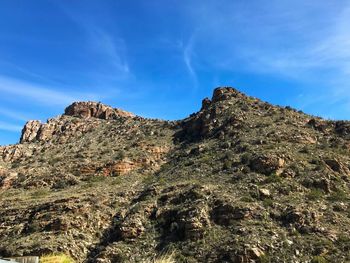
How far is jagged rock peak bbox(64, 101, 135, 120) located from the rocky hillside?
18.2 metres

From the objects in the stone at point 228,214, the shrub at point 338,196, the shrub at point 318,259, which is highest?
the shrub at point 338,196

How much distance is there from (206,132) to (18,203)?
75.7 ft

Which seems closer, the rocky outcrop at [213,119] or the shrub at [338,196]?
the shrub at [338,196]

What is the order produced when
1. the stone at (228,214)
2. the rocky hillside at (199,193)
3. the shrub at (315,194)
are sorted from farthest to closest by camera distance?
the shrub at (315,194) < the stone at (228,214) < the rocky hillside at (199,193)

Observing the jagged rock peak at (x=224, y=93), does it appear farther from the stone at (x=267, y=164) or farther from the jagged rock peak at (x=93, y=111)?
the stone at (x=267, y=164)

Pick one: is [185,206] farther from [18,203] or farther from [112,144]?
[112,144]

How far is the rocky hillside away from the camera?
93.9 ft

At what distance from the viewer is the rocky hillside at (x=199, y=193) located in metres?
28.6

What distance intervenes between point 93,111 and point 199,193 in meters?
48.4

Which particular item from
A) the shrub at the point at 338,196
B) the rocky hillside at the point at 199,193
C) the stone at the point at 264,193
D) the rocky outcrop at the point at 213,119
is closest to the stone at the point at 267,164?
the rocky hillside at the point at 199,193

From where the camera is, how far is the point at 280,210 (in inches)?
1227

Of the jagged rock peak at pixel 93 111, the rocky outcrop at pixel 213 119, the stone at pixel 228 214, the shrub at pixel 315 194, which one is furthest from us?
the jagged rock peak at pixel 93 111

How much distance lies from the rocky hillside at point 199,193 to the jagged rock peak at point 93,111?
717 inches

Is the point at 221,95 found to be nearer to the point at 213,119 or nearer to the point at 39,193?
the point at 213,119
